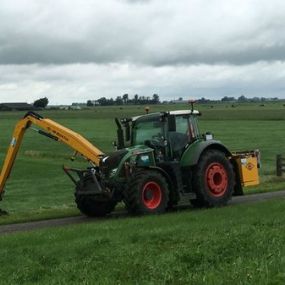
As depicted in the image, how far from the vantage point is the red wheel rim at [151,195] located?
565 inches

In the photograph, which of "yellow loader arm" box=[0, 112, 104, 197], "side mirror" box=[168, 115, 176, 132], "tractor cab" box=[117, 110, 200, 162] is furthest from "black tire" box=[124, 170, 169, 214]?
"yellow loader arm" box=[0, 112, 104, 197]

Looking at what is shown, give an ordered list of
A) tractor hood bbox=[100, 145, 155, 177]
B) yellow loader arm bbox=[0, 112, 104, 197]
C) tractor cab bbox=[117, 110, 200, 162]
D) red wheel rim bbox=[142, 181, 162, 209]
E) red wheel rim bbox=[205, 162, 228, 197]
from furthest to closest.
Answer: red wheel rim bbox=[205, 162, 228, 197] → tractor cab bbox=[117, 110, 200, 162] → yellow loader arm bbox=[0, 112, 104, 197] → tractor hood bbox=[100, 145, 155, 177] → red wheel rim bbox=[142, 181, 162, 209]

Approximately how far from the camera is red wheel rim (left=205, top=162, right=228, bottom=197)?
51.4ft

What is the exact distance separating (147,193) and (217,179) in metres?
2.35

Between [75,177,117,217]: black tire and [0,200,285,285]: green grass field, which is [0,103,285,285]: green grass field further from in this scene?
[75,177,117,217]: black tire

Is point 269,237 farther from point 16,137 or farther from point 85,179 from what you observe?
point 16,137

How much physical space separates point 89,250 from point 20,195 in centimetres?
1348

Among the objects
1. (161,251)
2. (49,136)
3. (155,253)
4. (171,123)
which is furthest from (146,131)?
(155,253)

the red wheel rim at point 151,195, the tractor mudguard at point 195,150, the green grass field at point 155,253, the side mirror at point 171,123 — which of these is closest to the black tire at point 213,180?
the tractor mudguard at point 195,150

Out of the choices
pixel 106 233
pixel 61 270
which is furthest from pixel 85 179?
pixel 61 270

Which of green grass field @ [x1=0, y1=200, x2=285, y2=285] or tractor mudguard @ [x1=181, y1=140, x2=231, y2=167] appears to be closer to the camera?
green grass field @ [x1=0, y1=200, x2=285, y2=285]

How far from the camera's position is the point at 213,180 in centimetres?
1577

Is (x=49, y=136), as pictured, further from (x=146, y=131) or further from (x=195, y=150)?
(x=195, y=150)

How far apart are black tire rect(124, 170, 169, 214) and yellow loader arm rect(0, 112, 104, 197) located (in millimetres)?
1516
